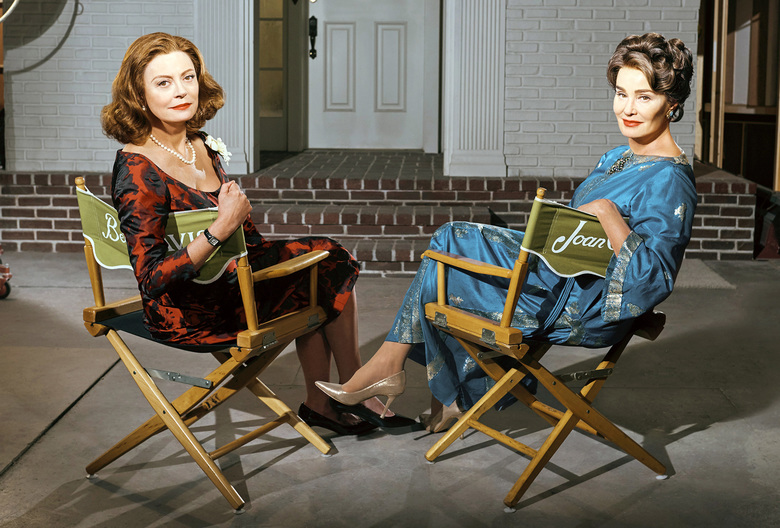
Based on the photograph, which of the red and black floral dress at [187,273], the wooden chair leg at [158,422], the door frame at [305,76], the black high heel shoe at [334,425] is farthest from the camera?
the door frame at [305,76]

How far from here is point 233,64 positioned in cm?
598

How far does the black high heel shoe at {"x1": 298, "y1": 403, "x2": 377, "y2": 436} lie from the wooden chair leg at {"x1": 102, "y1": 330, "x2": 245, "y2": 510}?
0.49 m

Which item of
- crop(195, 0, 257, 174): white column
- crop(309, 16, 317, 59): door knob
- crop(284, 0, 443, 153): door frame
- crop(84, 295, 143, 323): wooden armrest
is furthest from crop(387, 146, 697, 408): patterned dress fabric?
crop(309, 16, 317, 59): door knob

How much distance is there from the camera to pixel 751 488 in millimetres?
2379

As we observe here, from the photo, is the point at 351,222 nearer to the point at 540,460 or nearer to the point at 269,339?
the point at 269,339

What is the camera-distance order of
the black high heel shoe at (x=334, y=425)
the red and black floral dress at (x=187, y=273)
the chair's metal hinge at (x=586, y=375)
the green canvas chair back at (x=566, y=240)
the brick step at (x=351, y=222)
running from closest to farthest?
the green canvas chair back at (x=566, y=240)
the red and black floral dress at (x=187, y=273)
the chair's metal hinge at (x=586, y=375)
the black high heel shoe at (x=334, y=425)
the brick step at (x=351, y=222)

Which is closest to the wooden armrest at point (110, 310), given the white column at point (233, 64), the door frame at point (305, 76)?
the white column at point (233, 64)

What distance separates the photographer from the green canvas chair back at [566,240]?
6.86 feet

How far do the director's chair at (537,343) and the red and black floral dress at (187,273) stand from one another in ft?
1.18

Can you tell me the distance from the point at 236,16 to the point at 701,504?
4.68 m

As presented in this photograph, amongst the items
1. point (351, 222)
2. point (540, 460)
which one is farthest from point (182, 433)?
point (351, 222)

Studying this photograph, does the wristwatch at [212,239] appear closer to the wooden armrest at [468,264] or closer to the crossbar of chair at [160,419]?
the crossbar of chair at [160,419]

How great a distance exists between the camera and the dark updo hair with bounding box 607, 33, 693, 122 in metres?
2.27

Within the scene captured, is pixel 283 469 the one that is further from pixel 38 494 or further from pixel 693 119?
pixel 693 119
